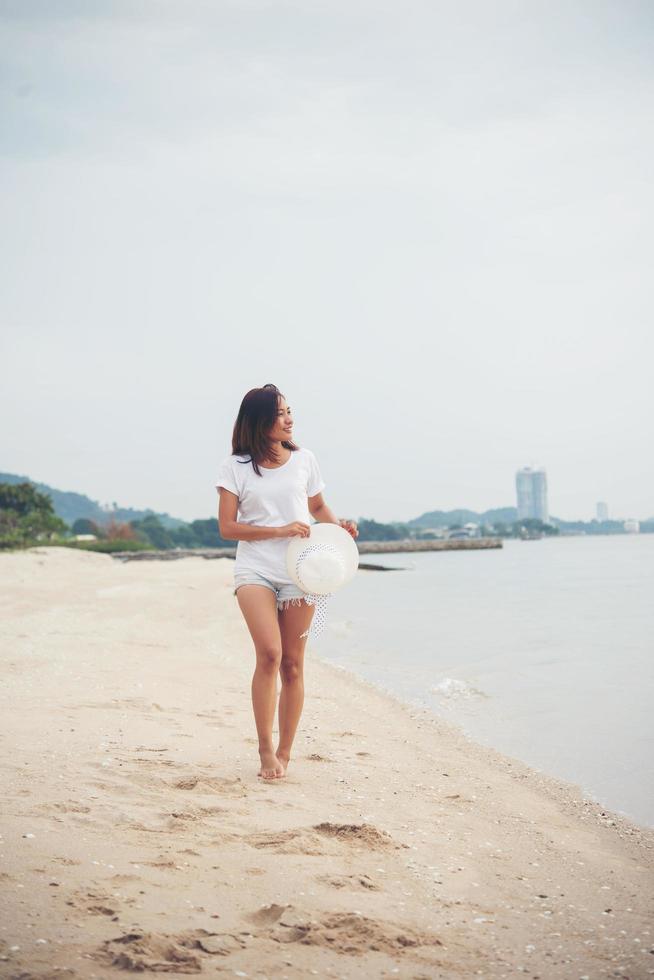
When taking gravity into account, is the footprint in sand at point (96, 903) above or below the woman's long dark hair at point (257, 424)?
below

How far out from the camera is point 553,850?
14.4 ft

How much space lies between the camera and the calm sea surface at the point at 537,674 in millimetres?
7062

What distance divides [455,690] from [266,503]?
6059mm

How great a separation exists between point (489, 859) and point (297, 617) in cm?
166

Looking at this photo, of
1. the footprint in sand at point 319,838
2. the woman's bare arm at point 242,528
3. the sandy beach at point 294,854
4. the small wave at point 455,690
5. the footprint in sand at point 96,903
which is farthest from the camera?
the small wave at point 455,690

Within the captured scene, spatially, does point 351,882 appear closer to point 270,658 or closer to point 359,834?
point 359,834

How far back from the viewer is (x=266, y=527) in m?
5.08

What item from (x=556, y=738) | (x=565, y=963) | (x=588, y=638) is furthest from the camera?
(x=588, y=638)

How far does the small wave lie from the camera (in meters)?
10.1

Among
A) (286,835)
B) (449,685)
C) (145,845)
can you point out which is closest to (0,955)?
(145,845)

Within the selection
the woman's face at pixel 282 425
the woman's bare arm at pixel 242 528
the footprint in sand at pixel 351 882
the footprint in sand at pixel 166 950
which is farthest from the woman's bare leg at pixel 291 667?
the footprint in sand at pixel 166 950

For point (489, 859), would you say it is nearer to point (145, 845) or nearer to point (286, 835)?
point (286, 835)

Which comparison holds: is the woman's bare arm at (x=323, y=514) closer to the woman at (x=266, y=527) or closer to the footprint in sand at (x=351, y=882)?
the woman at (x=266, y=527)

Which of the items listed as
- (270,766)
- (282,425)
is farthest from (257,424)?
(270,766)
